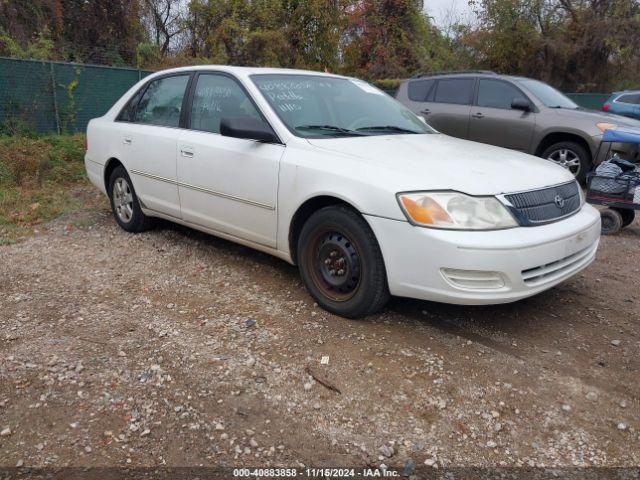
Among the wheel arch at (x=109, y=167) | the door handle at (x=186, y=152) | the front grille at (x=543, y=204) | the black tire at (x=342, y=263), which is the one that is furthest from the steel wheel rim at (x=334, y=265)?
the wheel arch at (x=109, y=167)

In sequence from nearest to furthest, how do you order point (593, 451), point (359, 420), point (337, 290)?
point (593, 451), point (359, 420), point (337, 290)

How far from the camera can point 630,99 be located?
14.1 m

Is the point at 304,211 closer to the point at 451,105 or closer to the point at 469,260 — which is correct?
the point at 469,260

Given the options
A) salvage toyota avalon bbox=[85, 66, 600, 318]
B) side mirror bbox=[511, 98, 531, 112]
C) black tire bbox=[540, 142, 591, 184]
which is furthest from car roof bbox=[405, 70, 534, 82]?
salvage toyota avalon bbox=[85, 66, 600, 318]

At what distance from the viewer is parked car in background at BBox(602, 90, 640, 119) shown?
13586mm

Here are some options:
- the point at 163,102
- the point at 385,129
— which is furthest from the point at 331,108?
the point at 163,102

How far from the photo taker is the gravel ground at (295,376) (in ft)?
7.89

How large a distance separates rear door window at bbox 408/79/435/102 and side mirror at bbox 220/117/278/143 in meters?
6.12

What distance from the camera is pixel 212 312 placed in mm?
3672

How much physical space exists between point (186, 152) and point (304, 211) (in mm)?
1319

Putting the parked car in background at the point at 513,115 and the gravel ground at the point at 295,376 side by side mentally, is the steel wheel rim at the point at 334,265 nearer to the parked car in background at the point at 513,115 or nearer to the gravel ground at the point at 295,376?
the gravel ground at the point at 295,376

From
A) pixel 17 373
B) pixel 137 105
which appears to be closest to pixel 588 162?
pixel 137 105

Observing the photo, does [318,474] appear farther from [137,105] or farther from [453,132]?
[453,132]

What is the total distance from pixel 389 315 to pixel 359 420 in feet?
3.68
